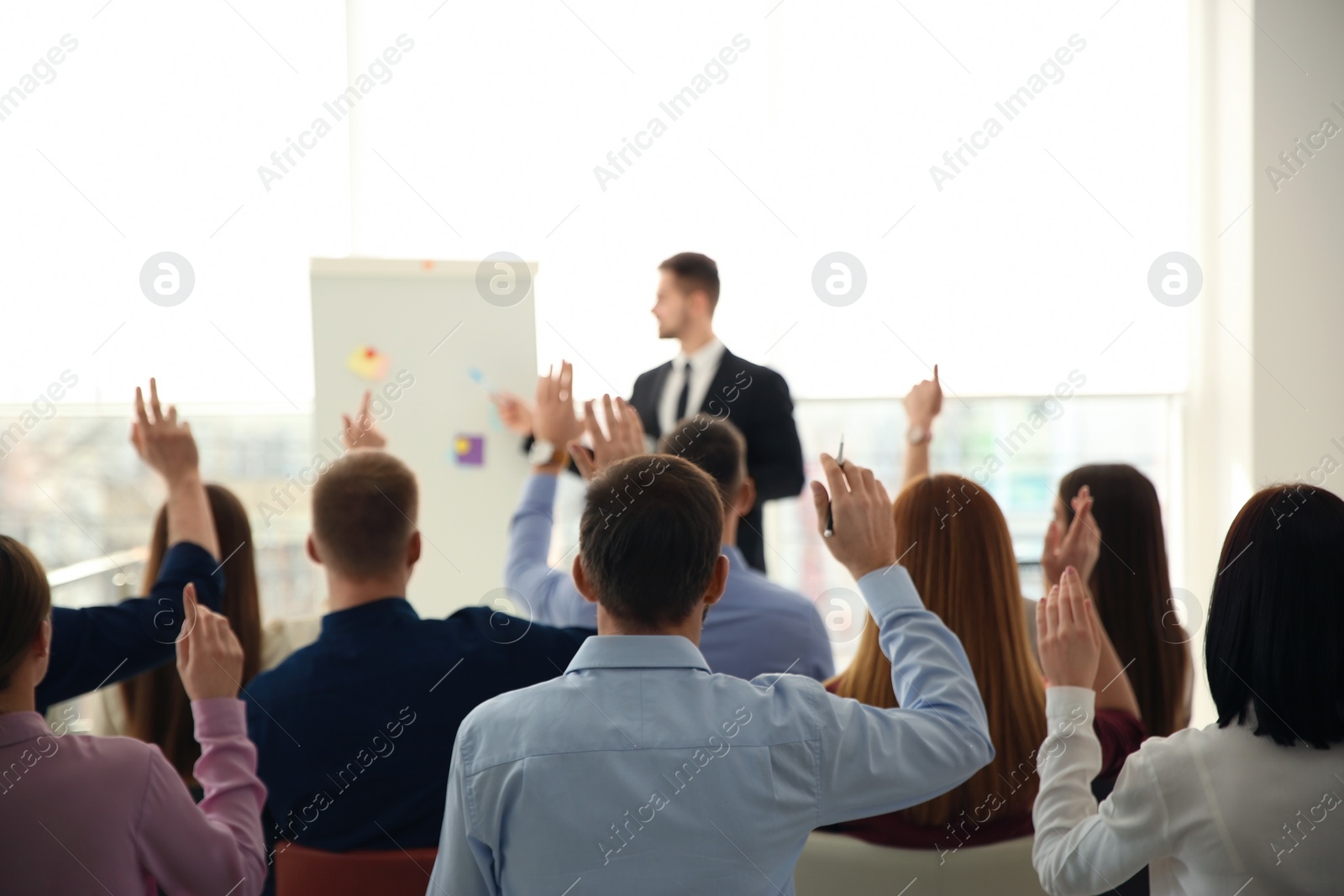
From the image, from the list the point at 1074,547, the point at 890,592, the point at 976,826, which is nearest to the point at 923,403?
the point at 1074,547

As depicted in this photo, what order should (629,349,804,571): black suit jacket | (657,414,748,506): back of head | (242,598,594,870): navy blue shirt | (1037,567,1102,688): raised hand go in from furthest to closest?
1. (629,349,804,571): black suit jacket
2. (657,414,748,506): back of head
3. (242,598,594,870): navy blue shirt
4. (1037,567,1102,688): raised hand

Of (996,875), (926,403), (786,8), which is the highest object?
(786,8)

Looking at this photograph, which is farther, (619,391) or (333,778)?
(619,391)

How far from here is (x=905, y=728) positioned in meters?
1.06

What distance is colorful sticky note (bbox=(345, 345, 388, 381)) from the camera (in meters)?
3.44

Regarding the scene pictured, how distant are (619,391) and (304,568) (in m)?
1.38

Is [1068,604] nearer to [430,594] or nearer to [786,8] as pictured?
[430,594]

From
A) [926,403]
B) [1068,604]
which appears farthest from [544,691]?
[926,403]

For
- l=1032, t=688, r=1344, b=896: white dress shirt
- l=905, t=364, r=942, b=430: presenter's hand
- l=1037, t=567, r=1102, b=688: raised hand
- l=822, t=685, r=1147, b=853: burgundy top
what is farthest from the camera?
l=905, t=364, r=942, b=430: presenter's hand

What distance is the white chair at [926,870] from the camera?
1.51 meters

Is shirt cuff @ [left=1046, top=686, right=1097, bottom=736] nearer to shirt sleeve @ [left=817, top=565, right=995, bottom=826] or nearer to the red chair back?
shirt sleeve @ [left=817, top=565, right=995, bottom=826]

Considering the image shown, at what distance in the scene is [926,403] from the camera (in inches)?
96.8

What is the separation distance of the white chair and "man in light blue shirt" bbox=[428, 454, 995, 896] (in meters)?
0.49

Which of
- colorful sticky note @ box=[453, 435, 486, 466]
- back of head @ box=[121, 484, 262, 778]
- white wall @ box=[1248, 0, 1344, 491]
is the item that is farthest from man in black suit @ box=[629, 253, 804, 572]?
white wall @ box=[1248, 0, 1344, 491]
